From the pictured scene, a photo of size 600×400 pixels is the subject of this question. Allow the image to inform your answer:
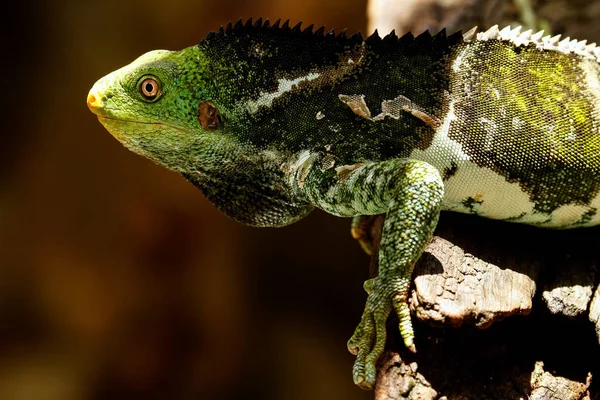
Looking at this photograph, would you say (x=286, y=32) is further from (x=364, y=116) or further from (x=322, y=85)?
(x=364, y=116)

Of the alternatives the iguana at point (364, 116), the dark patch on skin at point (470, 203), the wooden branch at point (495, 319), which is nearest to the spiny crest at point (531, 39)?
the iguana at point (364, 116)

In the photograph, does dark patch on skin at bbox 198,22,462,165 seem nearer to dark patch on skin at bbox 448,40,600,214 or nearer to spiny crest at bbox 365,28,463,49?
spiny crest at bbox 365,28,463,49

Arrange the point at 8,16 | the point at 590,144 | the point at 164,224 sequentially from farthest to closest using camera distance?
1. the point at 164,224
2. the point at 8,16
3. the point at 590,144

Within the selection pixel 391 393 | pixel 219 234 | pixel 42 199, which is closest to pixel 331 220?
pixel 219 234

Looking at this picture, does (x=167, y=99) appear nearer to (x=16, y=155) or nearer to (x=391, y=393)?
(x=391, y=393)

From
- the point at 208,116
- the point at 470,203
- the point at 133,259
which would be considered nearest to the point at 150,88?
the point at 208,116

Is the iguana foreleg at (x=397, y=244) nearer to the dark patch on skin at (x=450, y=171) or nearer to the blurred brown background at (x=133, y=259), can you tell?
the dark patch on skin at (x=450, y=171)

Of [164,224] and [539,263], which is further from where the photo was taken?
[164,224]
